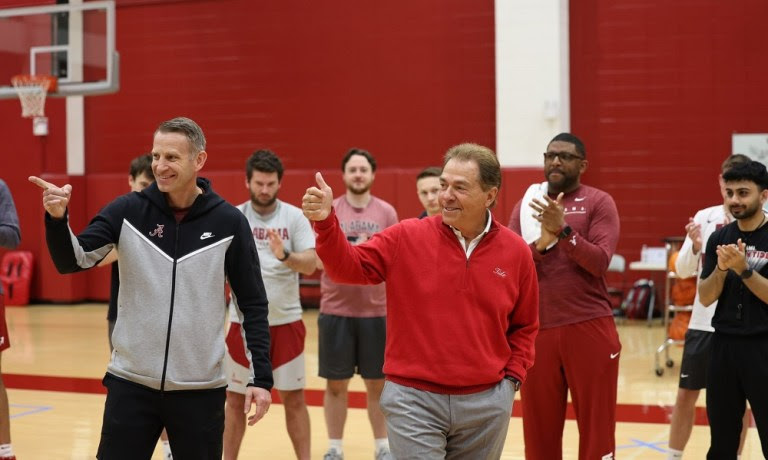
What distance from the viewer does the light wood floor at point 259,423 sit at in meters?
7.04

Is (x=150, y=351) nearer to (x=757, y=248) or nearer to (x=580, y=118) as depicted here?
(x=757, y=248)

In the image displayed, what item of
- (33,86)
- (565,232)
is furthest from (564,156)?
(33,86)

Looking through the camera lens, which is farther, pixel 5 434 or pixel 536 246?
pixel 5 434

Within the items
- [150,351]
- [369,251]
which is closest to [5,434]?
[150,351]

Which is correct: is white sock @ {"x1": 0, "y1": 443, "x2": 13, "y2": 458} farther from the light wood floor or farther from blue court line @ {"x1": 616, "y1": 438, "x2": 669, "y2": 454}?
blue court line @ {"x1": 616, "y1": 438, "x2": 669, "y2": 454}

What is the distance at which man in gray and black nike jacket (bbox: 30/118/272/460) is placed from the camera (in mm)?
3840

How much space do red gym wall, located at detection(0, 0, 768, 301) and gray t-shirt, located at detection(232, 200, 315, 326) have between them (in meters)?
8.16

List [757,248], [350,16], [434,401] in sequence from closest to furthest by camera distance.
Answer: [434,401]
[757,248]
[350,16]

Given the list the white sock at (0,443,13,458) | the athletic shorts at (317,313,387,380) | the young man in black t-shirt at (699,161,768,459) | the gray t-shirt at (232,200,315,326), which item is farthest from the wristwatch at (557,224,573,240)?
the white sock at (0,443,13,458)

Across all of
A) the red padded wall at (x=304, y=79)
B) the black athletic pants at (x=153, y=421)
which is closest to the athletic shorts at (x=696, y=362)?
the black athletic pants at (x=153, y=421)

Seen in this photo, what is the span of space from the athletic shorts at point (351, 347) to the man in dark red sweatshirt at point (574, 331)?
1.71 m

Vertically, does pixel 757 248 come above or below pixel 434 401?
above

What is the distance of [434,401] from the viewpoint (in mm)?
3715

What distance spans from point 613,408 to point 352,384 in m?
4.95
